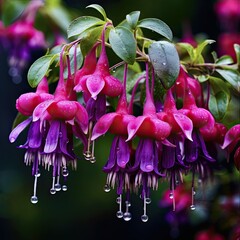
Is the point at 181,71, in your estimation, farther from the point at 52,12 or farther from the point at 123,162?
the point at 52,12

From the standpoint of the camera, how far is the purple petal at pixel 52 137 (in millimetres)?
971

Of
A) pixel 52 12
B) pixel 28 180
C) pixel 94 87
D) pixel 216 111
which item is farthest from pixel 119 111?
pixel 28 180

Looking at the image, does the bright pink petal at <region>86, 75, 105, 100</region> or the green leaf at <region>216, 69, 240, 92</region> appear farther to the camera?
the green leaf at <region>216, 69, 240, 92</region>

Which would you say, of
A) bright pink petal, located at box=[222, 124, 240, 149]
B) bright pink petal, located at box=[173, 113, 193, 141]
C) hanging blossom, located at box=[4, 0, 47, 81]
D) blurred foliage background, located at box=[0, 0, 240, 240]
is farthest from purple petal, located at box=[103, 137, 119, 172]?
blurred foliage background, located at box=[0, 0, 240, 240]

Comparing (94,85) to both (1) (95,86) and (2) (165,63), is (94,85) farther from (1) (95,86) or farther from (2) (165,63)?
(2) (165,63)

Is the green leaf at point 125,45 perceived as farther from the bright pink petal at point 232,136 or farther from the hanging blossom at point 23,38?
the hanging blossom at point 23,38

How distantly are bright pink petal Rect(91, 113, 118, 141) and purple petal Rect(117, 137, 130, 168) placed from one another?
0.04m

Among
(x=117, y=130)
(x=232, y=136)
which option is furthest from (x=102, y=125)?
(x=232, y=136)

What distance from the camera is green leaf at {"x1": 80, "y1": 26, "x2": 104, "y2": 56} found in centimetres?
103

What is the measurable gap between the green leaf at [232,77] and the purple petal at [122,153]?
0.30 metres

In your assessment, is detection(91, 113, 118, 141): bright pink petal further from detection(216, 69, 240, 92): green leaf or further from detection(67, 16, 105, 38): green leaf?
detection(216, 69, 240, 92): green leaf

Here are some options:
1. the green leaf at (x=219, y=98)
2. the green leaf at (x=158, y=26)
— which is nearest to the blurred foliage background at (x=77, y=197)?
the green leaf at (x=219, y=98)

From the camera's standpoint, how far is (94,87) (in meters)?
0.97

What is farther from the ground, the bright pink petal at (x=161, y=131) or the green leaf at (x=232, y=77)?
the green leaf at (x=232, y=77)
